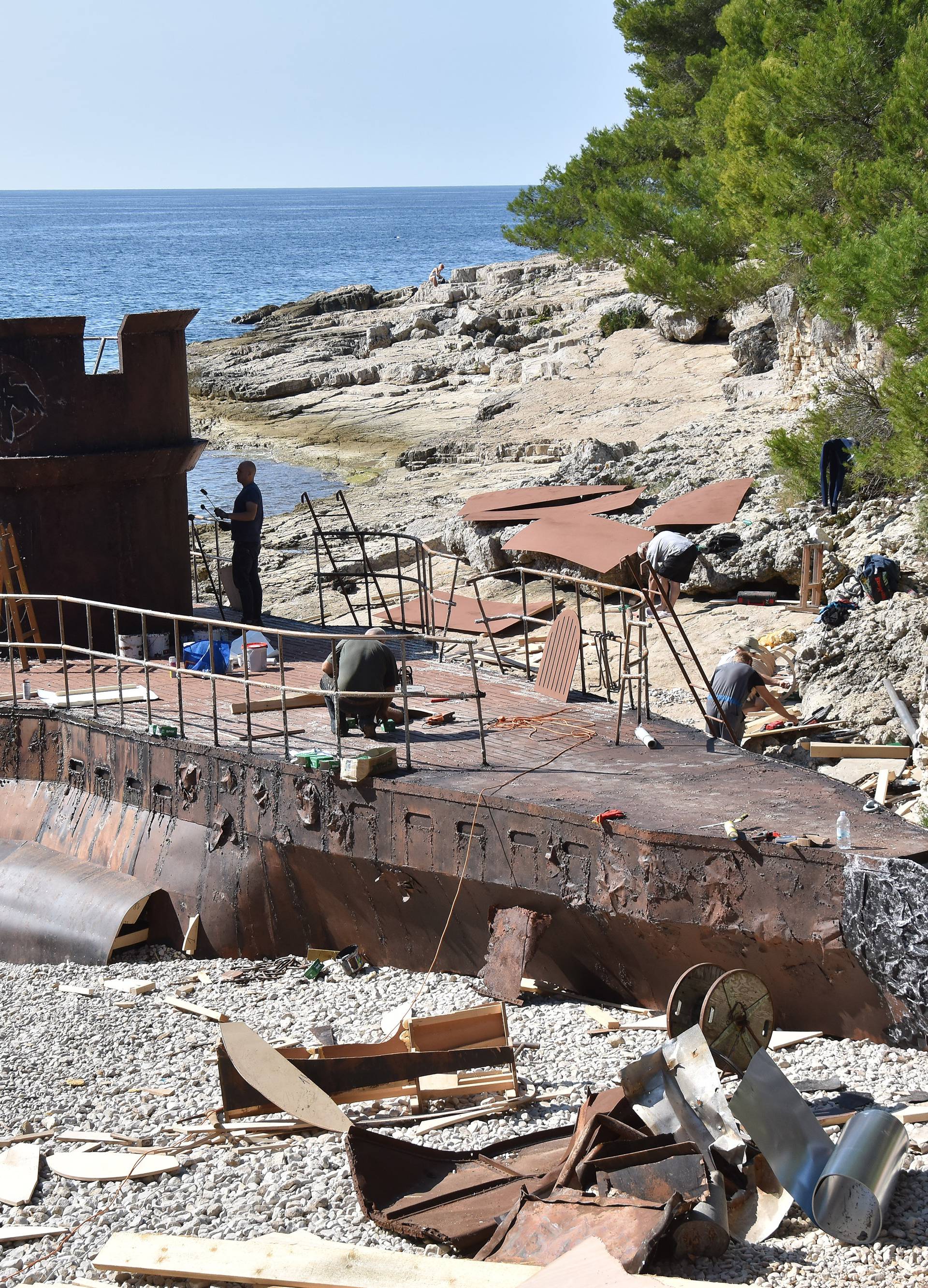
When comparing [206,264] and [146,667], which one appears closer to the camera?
[146,667]

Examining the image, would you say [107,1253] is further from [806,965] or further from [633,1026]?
[806,965]

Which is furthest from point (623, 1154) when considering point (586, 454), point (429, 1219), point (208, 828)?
point (586, 454)

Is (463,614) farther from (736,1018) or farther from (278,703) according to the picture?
(736,1018)

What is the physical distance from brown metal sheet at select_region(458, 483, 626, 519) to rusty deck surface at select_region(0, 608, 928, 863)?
17.9 ft

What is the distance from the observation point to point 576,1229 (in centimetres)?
621

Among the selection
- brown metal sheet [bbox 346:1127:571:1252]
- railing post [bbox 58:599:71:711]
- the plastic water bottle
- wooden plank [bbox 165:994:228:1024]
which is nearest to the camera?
brown metal sheet [bbox 346:1127:571:1252]

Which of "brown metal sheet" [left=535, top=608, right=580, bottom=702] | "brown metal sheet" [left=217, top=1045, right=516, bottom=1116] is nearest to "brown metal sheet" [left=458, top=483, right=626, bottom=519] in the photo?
"brown metal sheet" [left=535, top=608, right=580, bottom=702]

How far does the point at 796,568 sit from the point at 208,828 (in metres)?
9.24

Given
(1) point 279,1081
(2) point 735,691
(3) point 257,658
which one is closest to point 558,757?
(2) point 735,691

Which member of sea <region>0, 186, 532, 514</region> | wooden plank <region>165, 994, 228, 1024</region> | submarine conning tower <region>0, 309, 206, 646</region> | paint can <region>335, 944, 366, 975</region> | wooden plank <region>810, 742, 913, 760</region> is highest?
sea <region>0, 186, 532, 514</region>

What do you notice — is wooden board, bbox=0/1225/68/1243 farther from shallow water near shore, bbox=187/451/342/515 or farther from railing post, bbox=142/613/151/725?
shallow water near shore, bbox=187/451/342/515

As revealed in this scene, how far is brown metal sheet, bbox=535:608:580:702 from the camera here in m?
12.1

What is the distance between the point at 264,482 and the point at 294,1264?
2931 cm

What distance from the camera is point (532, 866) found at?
9453 millimetres
